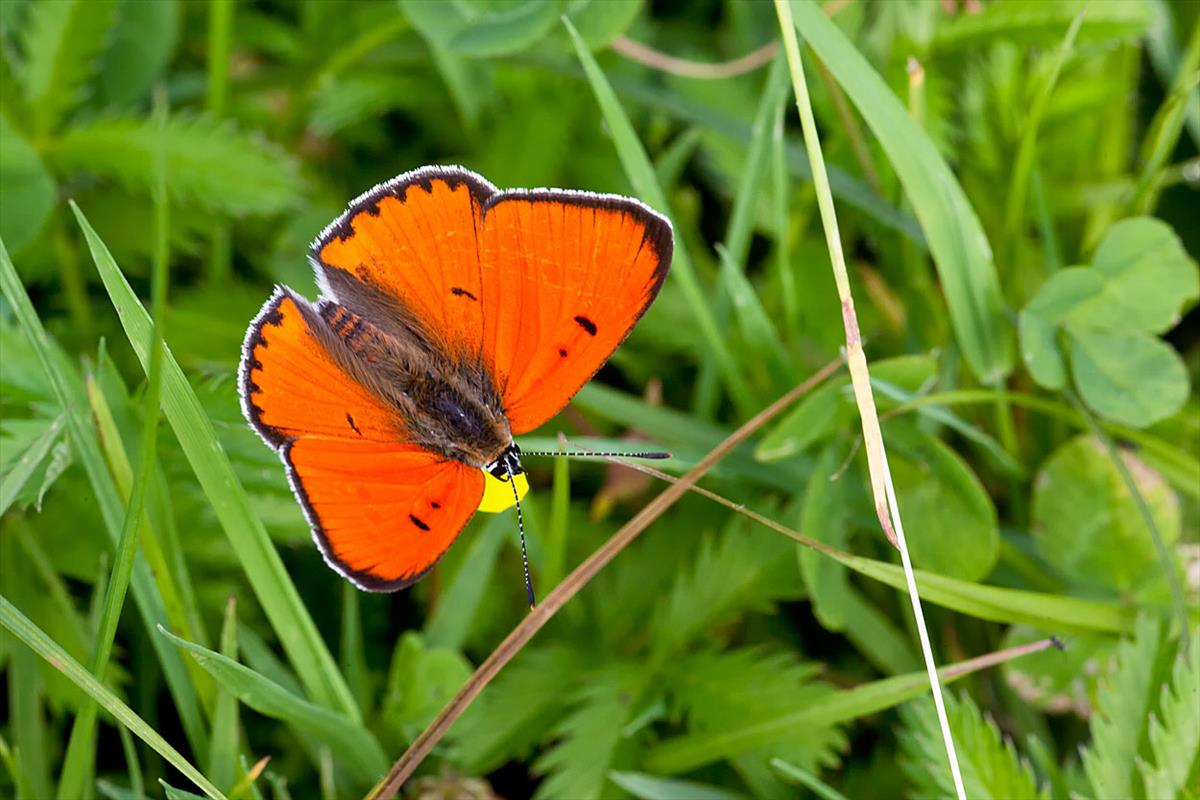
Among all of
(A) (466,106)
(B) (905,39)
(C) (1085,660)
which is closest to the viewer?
(C) (1085,660)

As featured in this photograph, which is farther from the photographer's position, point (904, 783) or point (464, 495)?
point (904, 783)

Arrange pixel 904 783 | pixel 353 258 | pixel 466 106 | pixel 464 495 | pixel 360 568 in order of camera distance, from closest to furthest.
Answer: pixel 360 568 < pixel 464 495 < pixel 353 258 < pixel 904 783 < pixel 466 106

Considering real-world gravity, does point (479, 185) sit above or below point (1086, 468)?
above

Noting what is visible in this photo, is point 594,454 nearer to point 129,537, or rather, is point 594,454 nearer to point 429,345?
point 429,345

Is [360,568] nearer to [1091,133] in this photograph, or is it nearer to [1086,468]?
[1086,468]

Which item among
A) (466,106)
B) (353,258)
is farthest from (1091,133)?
(353,258)

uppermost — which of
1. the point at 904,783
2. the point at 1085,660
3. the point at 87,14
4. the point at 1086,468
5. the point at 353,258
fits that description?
the point at 87,14
